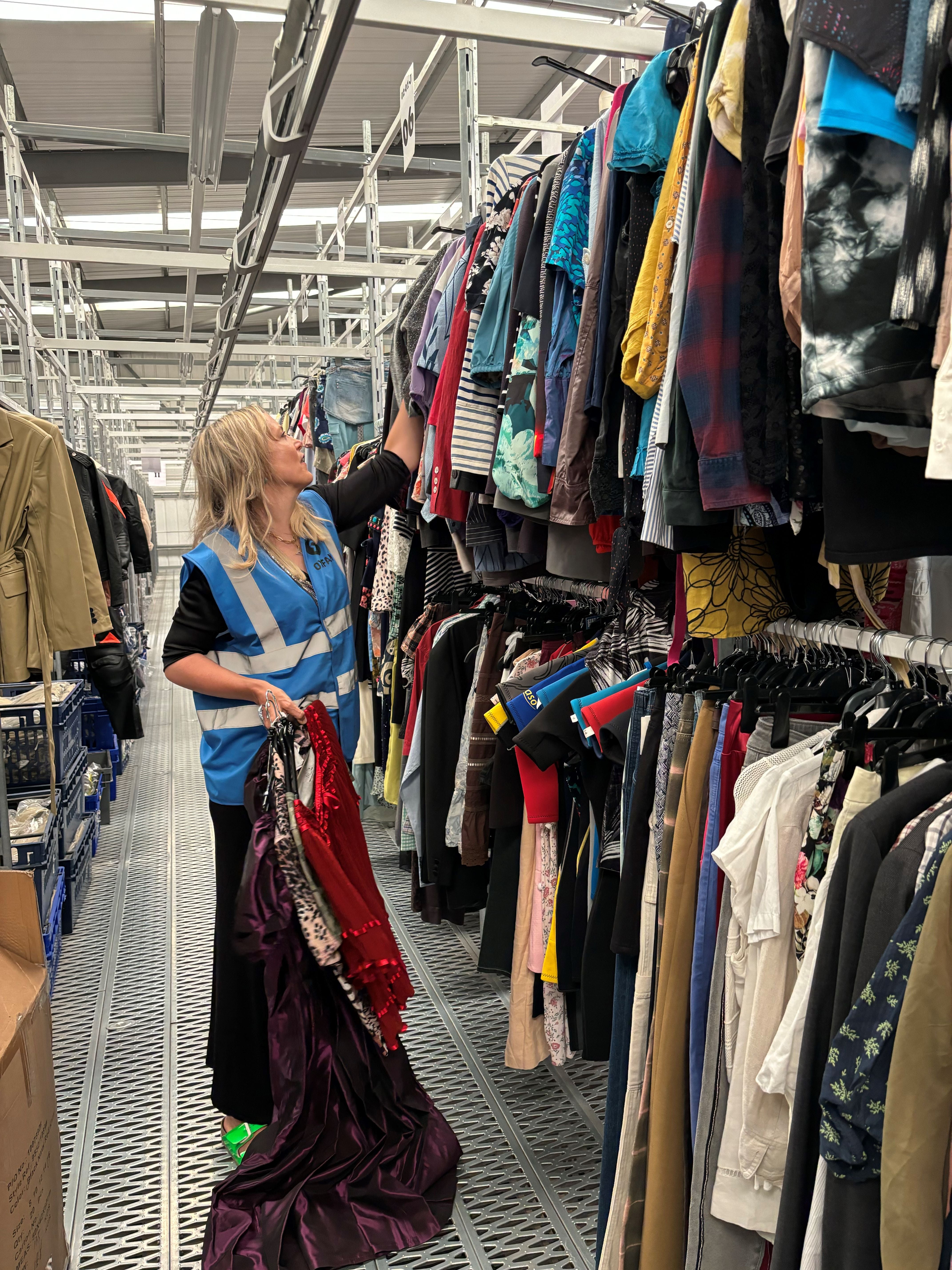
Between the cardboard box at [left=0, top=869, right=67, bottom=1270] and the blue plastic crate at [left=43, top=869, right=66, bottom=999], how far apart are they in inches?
64.3

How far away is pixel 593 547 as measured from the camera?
2330mm

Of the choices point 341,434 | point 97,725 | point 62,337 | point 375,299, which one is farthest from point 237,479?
point 62,337

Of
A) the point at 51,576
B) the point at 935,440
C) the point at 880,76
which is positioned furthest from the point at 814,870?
the point at 51,576

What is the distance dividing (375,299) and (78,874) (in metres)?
3.15

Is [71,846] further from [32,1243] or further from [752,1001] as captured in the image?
[752,1001]

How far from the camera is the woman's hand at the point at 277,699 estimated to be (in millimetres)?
2436

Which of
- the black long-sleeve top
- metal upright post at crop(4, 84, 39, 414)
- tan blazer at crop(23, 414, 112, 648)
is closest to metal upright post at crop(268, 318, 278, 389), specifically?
metal upright post at crop(4, 84, 39, 414)

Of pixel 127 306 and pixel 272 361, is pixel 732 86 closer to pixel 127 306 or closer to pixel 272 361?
pixel 272 361

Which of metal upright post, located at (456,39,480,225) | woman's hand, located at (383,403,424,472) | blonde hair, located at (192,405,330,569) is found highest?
metal upright post, located at (456,39,480,225)

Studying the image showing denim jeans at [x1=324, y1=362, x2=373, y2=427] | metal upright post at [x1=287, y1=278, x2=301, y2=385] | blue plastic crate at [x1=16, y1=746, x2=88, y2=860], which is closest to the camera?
blue plastic crate at [x1=16, y1=746, x2=88, y2=860]

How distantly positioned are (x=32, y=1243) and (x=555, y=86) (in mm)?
6514

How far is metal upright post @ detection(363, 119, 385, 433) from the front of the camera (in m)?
5.02

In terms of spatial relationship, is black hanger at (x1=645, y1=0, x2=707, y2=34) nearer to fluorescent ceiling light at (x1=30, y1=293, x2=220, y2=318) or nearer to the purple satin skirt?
the purple satin skirt

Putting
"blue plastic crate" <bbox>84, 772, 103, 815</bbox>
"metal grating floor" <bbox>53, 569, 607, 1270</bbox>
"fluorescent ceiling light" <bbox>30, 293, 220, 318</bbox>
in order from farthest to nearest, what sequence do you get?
"fluorescent ceiling light" <bbox>30, 293, 220, 318</bbox> < "blue plastic crate" <bbox>84, 772, 103, 815</bbox> < "metal grating floor" <bbox>53, 569, 607, 1270</bbox>
